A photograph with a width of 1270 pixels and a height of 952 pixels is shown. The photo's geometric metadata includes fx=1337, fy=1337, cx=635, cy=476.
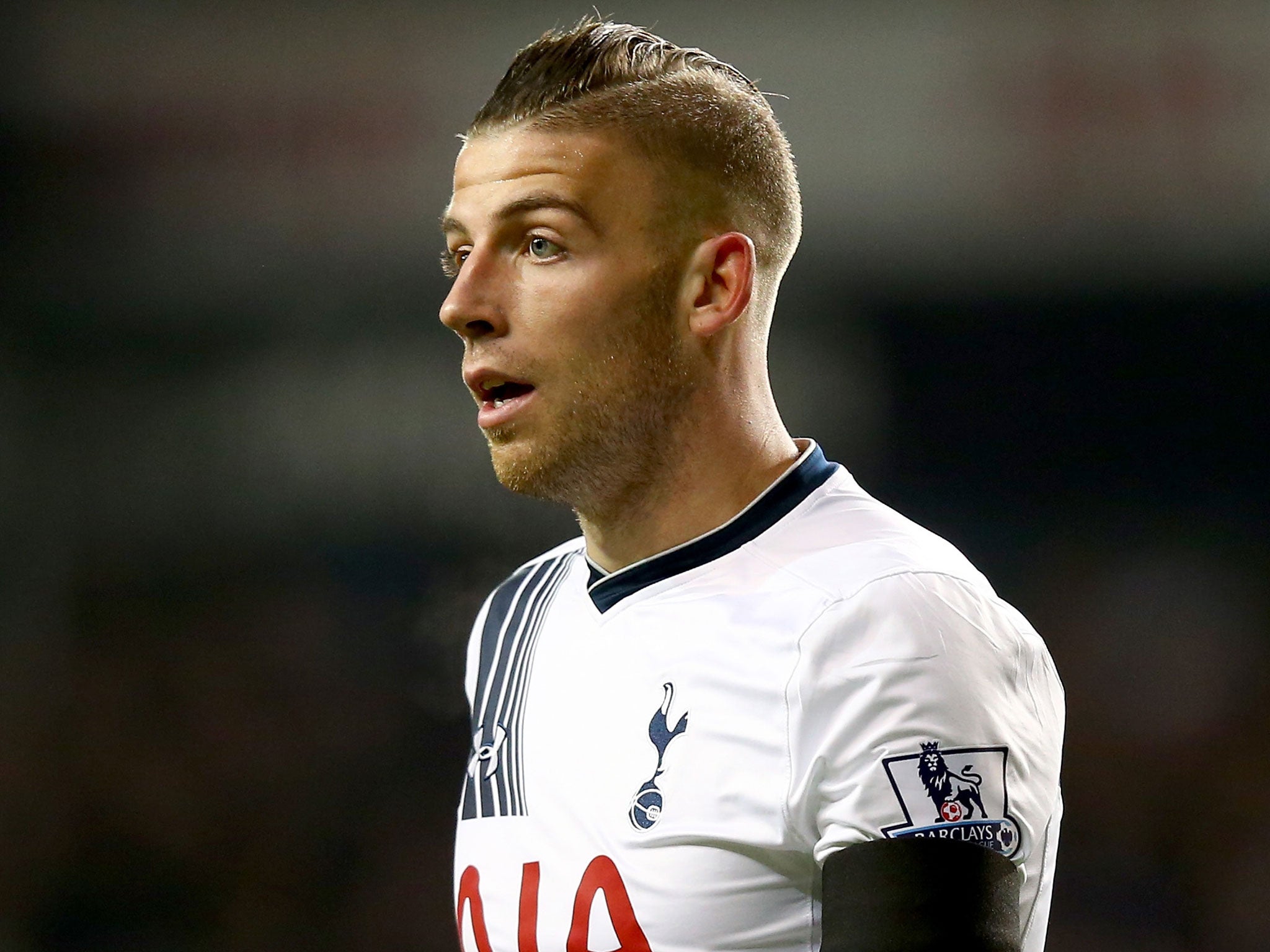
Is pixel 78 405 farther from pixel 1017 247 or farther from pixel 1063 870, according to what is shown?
pixel 1063 870

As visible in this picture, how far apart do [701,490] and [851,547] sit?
147 millimetres

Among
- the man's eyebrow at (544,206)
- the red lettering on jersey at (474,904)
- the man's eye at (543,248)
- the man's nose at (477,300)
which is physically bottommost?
the red lettering on jersey at (474,904)

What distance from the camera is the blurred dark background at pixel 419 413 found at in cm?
250

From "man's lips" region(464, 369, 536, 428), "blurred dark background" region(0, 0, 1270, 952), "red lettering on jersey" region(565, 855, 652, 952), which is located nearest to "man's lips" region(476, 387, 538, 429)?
"man's lips" region(464, 369, 536, 428)

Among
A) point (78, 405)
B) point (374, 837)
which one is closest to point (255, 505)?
point (78, 405)

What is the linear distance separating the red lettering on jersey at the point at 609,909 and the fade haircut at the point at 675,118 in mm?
508

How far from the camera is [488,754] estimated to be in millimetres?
1259

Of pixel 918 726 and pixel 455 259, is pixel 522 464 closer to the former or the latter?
pixel 455 259

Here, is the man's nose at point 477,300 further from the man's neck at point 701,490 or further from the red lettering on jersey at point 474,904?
the red lettering on jersey at point 474,904

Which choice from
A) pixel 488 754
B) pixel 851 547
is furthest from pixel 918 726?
pixel 488 754

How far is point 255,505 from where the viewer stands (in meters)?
2.61

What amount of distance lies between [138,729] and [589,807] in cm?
178

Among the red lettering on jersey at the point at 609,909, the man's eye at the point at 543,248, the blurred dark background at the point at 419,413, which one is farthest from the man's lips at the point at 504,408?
the blurred dark background at the point at 419,413

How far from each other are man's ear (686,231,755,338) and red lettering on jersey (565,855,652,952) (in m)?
0.44
